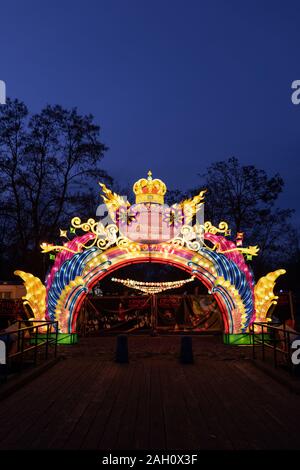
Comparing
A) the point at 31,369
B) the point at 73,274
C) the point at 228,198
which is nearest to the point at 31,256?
the point at 73,274

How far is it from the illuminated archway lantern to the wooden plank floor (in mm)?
3347

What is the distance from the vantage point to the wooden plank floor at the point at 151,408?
488 cm

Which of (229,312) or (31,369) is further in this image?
(229,312)

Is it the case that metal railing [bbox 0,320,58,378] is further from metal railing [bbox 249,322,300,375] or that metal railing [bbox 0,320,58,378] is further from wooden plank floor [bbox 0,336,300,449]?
metal railing [bbox 249,322,300,375]

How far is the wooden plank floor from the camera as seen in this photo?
16.0 feet

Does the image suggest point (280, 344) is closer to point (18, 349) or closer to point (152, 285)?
point (152, 285)

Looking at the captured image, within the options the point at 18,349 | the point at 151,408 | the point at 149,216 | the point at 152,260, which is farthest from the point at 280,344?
the point at 18,349

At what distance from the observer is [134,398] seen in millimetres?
6922

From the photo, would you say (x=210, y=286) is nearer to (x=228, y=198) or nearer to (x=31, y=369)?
(x=31, y=369)

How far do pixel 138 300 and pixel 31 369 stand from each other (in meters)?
8.91

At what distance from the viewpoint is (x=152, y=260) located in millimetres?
14086

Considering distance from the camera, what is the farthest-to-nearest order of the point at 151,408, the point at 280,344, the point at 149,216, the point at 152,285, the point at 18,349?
the point at 152,285 → the point at 149,216 → the point at 280,344 → the point at 18,349 → the point at 151,408

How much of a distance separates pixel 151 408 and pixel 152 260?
8010 millimetres

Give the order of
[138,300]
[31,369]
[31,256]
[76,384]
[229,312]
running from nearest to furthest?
[76,384]
[31,369]
[229,312]
[138,300]
[31,256]
